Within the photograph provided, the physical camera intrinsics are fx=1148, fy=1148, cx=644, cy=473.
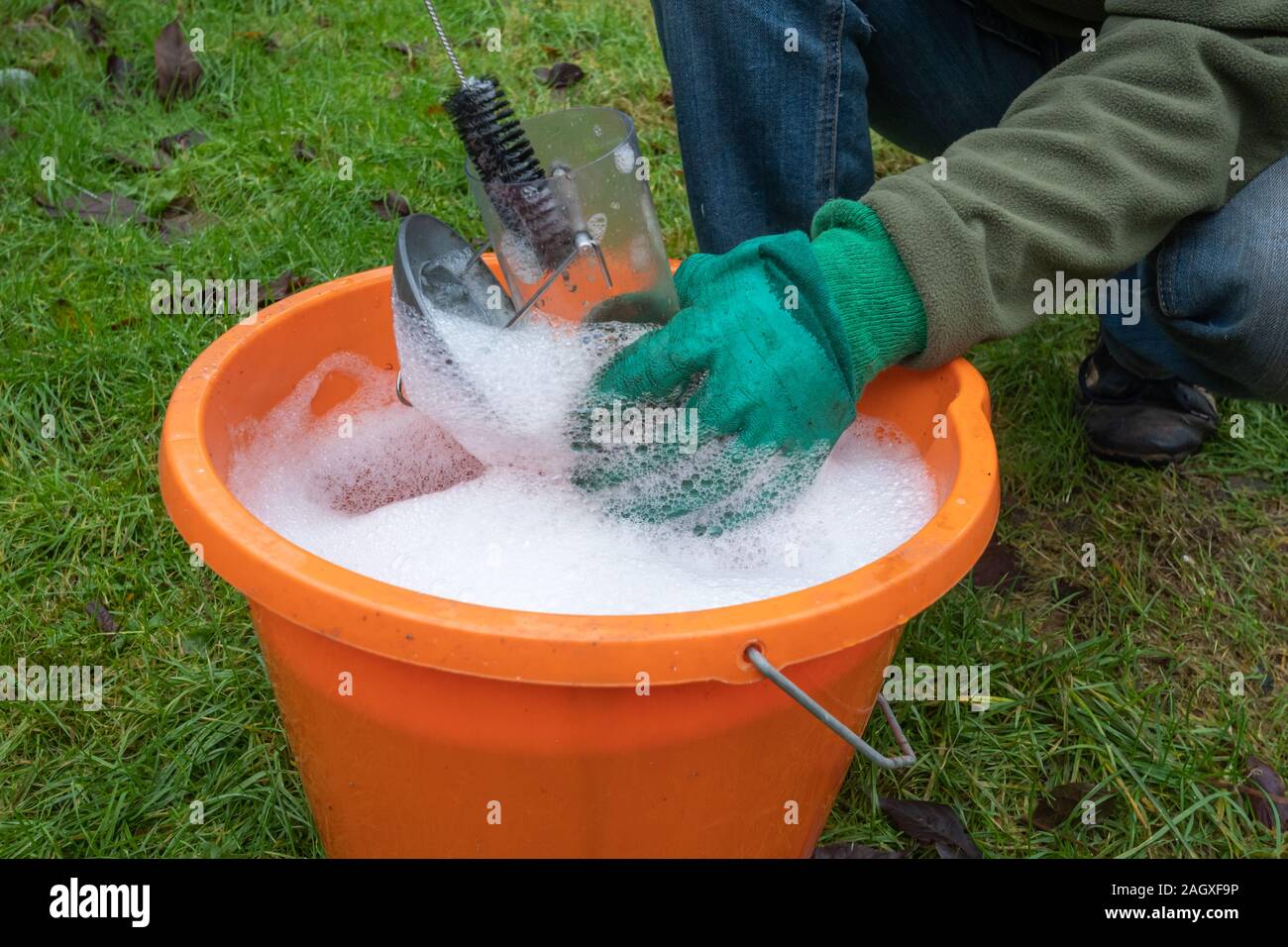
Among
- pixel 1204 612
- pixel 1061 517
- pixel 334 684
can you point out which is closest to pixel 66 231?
pixel 334 684

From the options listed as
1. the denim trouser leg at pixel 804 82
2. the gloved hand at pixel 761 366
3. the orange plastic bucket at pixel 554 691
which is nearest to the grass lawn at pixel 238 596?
the orange plastic bucket at pixel 554 691

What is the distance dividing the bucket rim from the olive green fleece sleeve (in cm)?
21

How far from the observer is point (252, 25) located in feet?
7.37

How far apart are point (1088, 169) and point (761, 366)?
334mm

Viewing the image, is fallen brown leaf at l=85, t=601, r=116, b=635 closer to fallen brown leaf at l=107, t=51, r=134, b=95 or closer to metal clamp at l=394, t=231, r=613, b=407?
metal clamp at l=394, t=231, r=613, b=407

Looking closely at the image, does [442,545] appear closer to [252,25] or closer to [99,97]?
[99,97]

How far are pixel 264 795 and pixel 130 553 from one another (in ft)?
1.24

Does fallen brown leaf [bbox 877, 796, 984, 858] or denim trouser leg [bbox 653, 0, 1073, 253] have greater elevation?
denim trouser leg [bbox 653, 0, 1073, 253]
